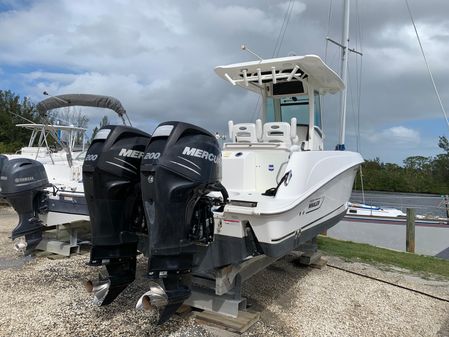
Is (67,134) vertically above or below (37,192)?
above

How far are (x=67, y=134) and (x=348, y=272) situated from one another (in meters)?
9.56

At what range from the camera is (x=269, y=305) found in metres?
4.71

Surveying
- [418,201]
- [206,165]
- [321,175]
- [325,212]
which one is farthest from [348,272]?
[418,201]

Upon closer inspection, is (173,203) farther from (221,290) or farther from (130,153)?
(221,290)

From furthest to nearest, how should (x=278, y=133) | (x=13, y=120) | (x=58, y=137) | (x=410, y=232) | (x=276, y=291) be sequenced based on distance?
(x=13, y=120)
(x=410, y=232)
(x=58, y=137)
(x=276, y=291)
(x=278, y=133)

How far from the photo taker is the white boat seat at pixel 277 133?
16.5 feet

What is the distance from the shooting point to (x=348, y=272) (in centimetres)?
639

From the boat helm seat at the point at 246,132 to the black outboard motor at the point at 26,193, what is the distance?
3144 mm

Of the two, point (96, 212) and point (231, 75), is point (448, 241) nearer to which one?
point (231, 75)

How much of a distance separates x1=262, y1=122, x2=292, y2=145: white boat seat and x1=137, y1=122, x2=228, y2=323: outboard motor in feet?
6.01

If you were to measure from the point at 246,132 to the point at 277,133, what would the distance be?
412mm

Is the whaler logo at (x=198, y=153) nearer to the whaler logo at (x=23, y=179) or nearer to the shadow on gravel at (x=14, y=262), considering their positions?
the whaler logo at (x=23, y=179)

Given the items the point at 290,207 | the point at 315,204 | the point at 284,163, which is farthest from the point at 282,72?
the point at 290,207

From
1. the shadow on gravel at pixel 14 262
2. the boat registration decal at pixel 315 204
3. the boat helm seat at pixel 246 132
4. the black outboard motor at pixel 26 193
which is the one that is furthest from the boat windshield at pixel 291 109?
the shadow on gravel at pixel 14 262
